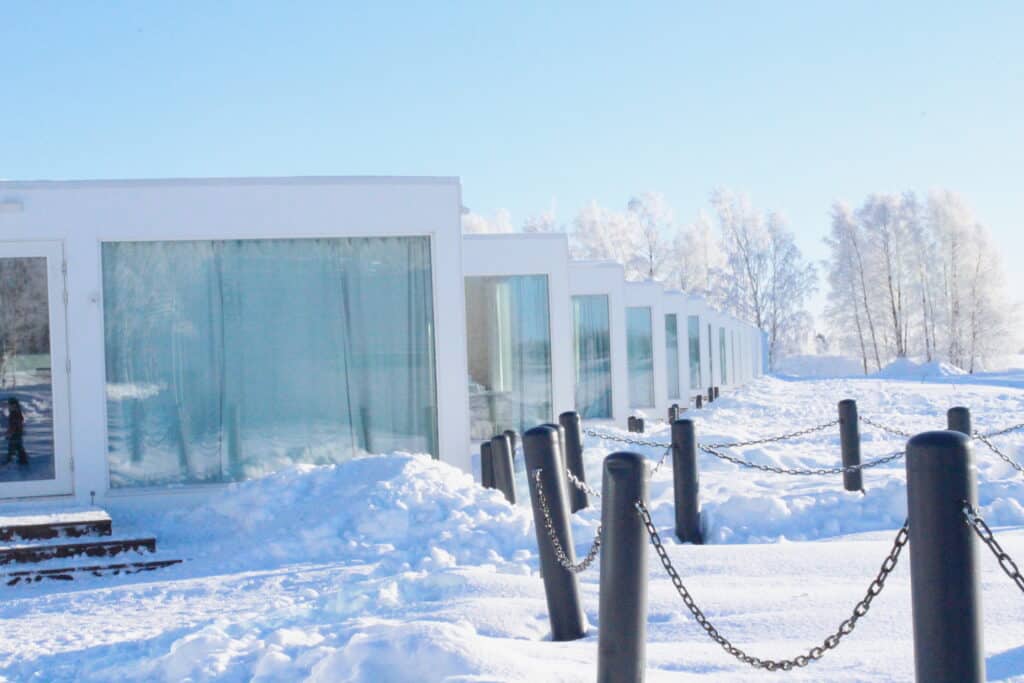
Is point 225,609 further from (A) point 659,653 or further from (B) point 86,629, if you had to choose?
(A) point 659,653

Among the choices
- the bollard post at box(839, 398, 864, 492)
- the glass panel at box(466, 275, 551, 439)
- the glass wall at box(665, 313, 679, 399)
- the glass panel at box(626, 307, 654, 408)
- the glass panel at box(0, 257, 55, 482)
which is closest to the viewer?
the bollard post at box(839, 398, 864, 492)

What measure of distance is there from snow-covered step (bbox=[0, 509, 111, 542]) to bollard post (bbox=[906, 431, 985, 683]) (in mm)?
7585

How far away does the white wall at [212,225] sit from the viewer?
1036cm

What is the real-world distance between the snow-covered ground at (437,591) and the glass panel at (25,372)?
3.45 feet

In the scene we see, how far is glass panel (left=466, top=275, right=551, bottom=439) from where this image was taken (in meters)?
14.9

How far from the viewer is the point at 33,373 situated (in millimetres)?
10273

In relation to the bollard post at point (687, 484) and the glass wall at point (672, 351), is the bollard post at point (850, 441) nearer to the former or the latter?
the bollard post at point (687, 484)

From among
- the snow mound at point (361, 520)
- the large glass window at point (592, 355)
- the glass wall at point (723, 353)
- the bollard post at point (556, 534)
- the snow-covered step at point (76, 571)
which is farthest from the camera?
the glass wall at point (723, 353)

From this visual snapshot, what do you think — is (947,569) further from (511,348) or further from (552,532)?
(511,348)

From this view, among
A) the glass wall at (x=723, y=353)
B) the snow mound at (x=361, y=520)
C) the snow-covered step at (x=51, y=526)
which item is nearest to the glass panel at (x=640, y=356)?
the snow mound at (x=361, y=520)

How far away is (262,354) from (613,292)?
367 inches

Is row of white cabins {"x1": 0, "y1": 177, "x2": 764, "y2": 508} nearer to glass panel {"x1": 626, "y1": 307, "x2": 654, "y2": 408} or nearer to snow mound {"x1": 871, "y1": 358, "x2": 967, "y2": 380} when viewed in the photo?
glass panel {"x1": 626, "y1": 307, "x2": 654, "y2": 408}

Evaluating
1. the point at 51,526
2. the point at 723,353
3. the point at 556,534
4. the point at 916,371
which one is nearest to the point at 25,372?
the point at 51,526

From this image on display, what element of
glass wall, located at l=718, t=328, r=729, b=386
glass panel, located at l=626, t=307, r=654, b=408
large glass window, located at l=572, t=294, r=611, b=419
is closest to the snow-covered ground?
large glass window, located at l=572, t=294, r=611, b=419
